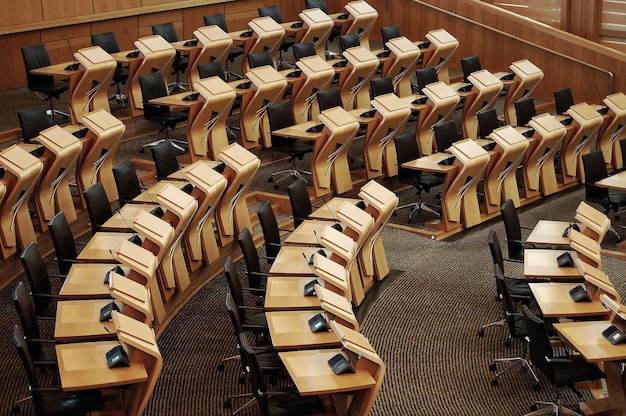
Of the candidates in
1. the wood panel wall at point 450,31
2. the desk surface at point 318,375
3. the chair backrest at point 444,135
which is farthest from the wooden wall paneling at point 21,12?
the desk surface at point 318,375

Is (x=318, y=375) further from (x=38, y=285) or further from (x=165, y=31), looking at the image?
(x=165, y=31)

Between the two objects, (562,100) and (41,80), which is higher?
(41,80)

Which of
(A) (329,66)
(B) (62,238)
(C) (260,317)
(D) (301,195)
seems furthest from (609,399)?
(A) (329,66)

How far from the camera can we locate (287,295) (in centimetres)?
532

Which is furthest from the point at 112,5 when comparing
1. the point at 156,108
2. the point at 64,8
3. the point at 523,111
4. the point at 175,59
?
the point at 523,111

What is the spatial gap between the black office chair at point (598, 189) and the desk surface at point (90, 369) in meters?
4.69

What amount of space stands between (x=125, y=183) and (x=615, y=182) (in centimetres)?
379

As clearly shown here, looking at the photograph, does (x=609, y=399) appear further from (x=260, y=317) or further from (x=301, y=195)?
(x=301, y=195)

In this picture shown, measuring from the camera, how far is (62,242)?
19.1 feet

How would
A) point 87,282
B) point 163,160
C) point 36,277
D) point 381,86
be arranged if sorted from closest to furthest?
point 87,282, point 36,277, point 163,160, point 381,86

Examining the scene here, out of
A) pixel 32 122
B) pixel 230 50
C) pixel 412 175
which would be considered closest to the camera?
pixel 32 122

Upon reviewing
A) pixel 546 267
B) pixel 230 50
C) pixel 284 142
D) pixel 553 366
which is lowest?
pixel 553 366

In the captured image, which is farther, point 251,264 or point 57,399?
point 251,264

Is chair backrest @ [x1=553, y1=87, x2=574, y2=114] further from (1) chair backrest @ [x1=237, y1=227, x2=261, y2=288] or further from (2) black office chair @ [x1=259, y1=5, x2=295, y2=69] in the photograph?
(1) chair backrest @ [x1=237, y1=227, x2=261, y2=288]
